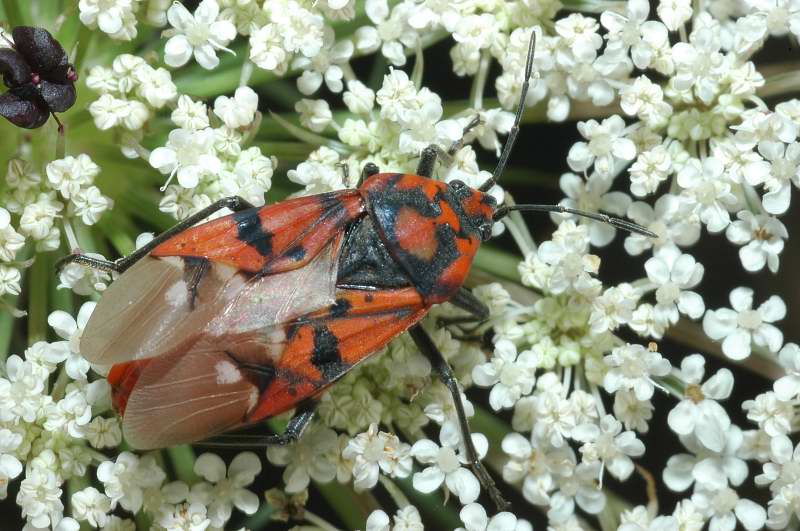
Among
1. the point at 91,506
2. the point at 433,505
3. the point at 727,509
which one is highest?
the point at 91,506

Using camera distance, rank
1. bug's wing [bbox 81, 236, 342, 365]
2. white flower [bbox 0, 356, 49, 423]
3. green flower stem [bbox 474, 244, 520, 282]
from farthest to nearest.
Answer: green flower stem [bbox 474, 244, 520, 282]
white flower [bbox 0, 356, 49, 423]
bug's wing [bbox 81, 236, 342, 365]

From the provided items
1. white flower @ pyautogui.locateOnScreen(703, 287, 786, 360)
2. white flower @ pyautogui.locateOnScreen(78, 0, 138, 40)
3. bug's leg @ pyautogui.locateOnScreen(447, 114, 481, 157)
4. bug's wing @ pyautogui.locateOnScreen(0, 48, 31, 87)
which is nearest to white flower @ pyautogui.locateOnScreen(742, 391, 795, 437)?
white flower @ pyautogui.locateOnScreen(703, 287, 786, 360)

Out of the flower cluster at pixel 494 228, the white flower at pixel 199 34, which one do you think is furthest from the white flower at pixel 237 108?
the white flower at pixel 199 34

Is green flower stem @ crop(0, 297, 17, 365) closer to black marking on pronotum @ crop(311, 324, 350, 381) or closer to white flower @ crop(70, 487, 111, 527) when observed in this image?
white flower @ crop(70, 487, 111, 527)

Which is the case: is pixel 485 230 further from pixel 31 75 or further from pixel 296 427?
pixel 31 75

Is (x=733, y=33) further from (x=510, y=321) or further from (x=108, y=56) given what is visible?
(x=108, y=56)

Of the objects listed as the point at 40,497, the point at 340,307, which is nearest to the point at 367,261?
the point at 340,307
